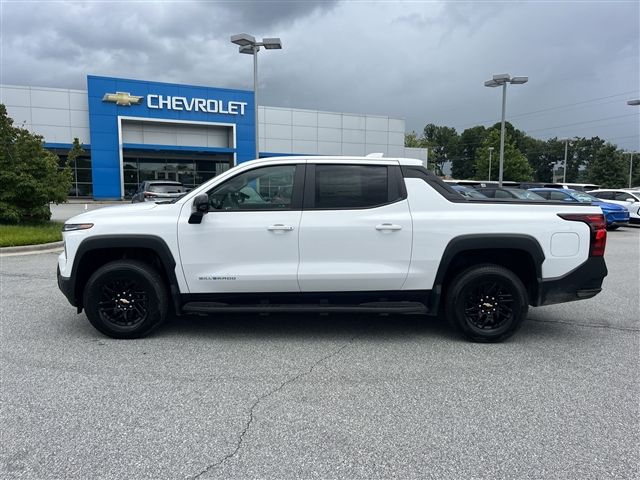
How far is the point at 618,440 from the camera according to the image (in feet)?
10.4

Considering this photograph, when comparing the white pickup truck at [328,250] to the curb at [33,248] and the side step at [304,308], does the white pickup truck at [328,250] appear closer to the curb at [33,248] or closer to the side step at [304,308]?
the side step at [304,308]

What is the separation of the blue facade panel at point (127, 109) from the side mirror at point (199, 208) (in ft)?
110

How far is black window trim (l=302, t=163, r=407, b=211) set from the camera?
4922mm

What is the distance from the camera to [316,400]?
3709 mm

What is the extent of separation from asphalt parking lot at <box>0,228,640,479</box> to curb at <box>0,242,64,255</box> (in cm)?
610

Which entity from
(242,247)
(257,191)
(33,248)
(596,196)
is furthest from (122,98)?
(242,247)

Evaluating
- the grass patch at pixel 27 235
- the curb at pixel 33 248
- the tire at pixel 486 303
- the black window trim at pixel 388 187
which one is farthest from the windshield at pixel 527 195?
the grass patch at pixel 27 235

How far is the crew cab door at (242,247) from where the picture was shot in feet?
15.8

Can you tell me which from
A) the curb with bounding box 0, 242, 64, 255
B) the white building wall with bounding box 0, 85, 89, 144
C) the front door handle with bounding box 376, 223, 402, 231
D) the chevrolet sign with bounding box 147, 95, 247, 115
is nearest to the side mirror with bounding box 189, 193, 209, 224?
the front door handle with bounding box 376, 223, 402, 231

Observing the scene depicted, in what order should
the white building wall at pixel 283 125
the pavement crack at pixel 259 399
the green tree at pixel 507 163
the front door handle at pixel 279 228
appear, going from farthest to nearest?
the green tree at pixel 507 163
the white building wall at pixel 283 125
the front door handle at pixel 279 228
the pavement crack at pixel 259 399

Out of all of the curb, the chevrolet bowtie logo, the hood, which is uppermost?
the chevrolet bowtie logo

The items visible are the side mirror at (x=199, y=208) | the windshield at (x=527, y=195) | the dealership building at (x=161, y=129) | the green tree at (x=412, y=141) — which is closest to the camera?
the side mirror at (x=199, y=208)

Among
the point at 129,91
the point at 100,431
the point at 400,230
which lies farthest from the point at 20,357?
the point at 129,91

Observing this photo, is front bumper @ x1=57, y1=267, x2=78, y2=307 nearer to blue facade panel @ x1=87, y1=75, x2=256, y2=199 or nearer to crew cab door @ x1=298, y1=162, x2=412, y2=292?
crew cab door @ x1=298, y1=162, x2=412, y2=292
